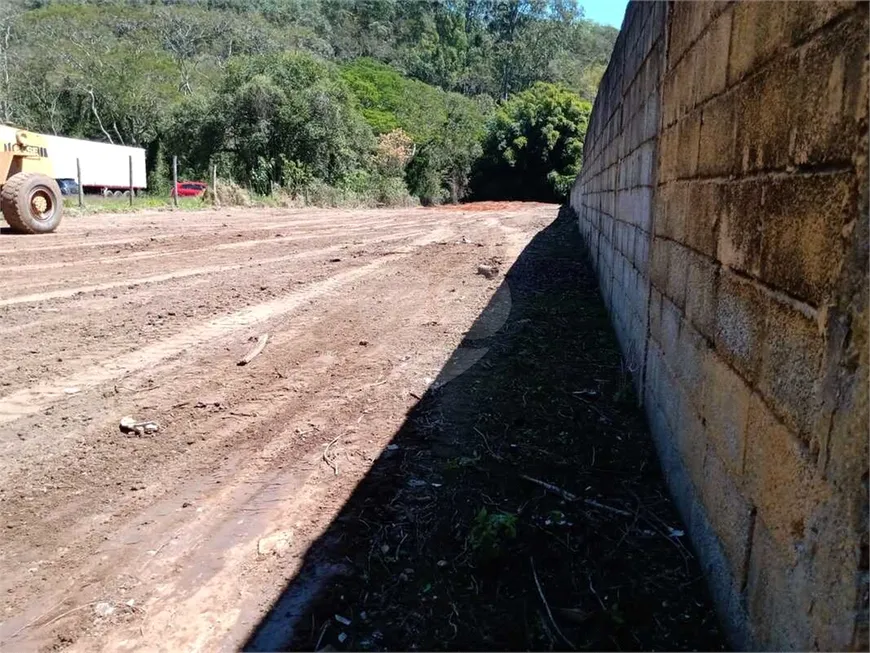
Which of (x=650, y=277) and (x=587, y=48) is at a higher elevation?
(x=587, y=48)

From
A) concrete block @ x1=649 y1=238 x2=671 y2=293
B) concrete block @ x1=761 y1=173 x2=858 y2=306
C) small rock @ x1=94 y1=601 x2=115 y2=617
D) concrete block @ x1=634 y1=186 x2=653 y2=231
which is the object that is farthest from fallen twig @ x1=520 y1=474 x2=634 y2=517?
small rock @ x1=94 y1=601 x2=115 y2=617

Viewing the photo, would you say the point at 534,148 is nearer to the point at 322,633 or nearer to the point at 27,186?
the point at 27,186

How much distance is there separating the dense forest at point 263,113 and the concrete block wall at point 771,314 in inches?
1171

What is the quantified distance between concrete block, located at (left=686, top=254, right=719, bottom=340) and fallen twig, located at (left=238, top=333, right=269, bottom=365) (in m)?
3.66

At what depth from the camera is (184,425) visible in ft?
13.2

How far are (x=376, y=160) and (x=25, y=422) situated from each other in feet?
124

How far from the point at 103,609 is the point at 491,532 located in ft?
5.06

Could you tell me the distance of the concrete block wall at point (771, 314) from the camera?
125 cm

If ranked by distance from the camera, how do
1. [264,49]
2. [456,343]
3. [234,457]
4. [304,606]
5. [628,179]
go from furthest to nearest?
[264,49], [456,343], [628,179], [234,457], [304,606]

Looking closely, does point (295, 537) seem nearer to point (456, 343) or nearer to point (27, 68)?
point (456, 343)

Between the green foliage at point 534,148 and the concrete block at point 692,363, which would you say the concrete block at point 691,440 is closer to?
the concrete block at point 692,363

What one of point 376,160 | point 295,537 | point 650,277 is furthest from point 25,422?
point 376,160

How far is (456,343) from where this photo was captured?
19.2ft

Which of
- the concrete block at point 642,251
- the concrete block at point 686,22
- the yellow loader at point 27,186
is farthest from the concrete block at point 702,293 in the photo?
the yellow loader at point 27,186
